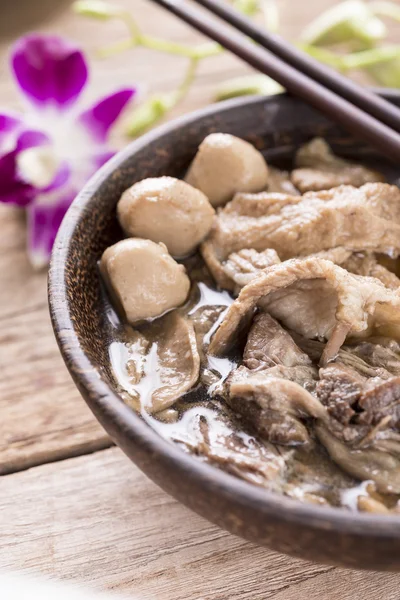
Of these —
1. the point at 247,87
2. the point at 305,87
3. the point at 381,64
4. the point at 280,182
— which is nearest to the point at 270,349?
the point at 280,182

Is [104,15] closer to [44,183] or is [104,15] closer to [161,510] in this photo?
[44,183]

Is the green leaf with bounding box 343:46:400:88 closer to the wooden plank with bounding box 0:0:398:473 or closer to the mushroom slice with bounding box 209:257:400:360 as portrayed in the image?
the wooden plank with bounding box 0:0:398:473

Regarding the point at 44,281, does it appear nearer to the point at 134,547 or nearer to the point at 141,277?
the point at 141,277

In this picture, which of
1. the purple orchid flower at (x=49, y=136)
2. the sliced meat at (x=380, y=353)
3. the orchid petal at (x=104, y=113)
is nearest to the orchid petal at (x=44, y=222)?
the purple orchid flower at (x=49, y=136)

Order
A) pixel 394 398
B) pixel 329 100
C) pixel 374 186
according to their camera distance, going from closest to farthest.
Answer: pixel 394 398 < pixel 374 186 < pixel 329 100

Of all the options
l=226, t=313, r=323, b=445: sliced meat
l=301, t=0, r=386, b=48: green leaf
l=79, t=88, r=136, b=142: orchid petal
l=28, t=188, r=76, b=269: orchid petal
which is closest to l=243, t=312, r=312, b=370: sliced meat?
l=226, t=313, r=323, b=445: sliced meat

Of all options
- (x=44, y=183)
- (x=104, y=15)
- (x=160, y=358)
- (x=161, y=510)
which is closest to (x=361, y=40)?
(x=104, y=15)
